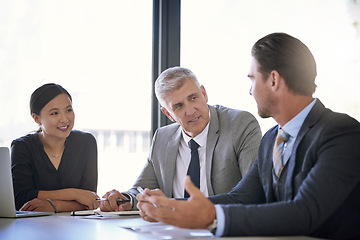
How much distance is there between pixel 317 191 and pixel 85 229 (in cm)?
88

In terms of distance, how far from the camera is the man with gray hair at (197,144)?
2.55m

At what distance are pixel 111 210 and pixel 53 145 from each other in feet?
3.27

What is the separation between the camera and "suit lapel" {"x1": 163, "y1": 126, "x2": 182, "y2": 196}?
8.89 feet

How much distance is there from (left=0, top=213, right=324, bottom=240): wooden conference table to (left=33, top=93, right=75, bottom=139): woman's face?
1105 mm

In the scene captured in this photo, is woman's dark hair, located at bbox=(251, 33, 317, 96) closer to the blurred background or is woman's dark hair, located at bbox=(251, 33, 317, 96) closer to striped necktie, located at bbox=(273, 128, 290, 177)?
striped necktie, located at bbox=(273, 128, 290, 177)

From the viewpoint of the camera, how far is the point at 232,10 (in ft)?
12.8

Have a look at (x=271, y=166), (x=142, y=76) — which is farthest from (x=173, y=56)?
(x=271, y=166)

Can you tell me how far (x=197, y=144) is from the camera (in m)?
2.71

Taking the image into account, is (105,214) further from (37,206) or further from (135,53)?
(135,53)

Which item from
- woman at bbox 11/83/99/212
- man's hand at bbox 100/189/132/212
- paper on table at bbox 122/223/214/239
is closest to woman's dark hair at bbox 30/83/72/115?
woman at bbox 11/83/99/212

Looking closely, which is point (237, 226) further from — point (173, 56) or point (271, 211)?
point (173, 56)

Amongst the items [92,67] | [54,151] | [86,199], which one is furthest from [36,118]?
[86,199]

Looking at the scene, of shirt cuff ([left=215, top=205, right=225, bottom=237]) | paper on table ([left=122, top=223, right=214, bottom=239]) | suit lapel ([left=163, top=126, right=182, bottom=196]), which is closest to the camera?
shirt cuff ([left=215, top=205, right=225, bottom=237])

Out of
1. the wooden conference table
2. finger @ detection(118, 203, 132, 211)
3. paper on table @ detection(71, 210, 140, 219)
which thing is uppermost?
the wooden conference table
